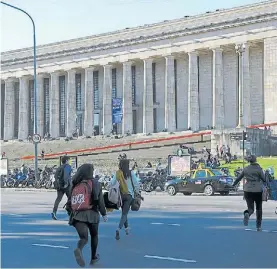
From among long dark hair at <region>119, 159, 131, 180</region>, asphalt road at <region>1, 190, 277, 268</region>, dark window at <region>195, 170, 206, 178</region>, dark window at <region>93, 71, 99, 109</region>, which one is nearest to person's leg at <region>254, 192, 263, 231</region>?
asphalt road at <region>1, 190, 277, 268</region>

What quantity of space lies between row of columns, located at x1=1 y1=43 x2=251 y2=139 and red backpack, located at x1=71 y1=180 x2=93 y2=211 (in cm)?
5790

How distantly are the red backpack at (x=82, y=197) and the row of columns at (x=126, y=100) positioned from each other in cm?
5790

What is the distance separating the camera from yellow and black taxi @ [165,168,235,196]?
32.9m

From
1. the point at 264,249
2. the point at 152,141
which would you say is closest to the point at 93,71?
the point at 152,141

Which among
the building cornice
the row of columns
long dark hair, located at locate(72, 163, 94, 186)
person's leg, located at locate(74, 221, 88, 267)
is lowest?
person's leg, located at locate(74, 221, 88, 267)

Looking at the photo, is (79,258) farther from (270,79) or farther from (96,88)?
(96,88)

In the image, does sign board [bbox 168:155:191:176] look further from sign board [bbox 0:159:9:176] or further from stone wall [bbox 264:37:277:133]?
stone wall [bbox 264:37:277:133]

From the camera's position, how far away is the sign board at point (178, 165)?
3725 cm

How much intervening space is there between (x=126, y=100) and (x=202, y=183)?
4530 cm

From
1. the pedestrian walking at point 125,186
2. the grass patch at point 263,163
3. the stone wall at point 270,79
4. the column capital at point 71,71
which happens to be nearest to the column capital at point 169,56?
the stone wall at point 270,79

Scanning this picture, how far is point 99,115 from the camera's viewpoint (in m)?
84.4

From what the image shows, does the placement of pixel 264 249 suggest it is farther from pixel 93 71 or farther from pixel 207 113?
pixel 93 71

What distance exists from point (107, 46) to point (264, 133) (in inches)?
1234

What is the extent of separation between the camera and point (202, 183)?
33.4m
